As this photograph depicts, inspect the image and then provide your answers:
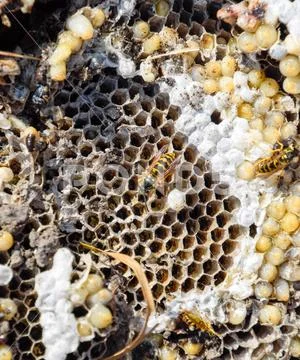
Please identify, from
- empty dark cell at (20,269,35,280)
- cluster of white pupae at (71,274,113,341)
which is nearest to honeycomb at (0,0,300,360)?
empty dark cell at (20,269,35,280)

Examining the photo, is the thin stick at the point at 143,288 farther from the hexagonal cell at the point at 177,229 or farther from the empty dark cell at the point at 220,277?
the empty dark cell at the point at 220,277

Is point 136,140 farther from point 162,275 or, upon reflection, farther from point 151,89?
point 162,275

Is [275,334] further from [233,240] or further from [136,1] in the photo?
[136,1]

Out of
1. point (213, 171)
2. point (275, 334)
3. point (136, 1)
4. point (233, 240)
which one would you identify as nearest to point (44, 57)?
point (136, 1)

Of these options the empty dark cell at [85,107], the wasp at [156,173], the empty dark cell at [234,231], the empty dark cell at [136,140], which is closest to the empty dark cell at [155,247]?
the wasp at [156,173]

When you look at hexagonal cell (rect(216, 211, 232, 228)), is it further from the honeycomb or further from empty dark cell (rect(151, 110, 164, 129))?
empty dark cell (rect(151, 110, 164, 129))

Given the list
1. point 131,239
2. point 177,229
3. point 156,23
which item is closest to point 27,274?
point 131,239
